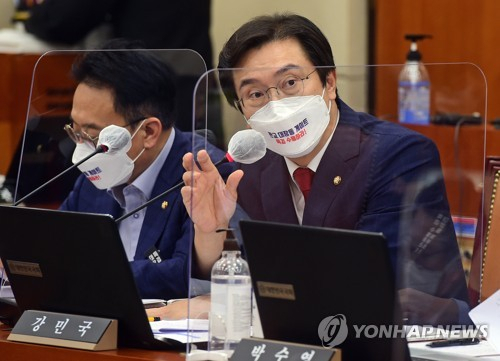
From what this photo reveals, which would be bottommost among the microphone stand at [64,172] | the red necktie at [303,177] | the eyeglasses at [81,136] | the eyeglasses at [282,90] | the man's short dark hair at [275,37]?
the microphone stand at [64,172]

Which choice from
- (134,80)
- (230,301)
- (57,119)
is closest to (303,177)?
(230,301)

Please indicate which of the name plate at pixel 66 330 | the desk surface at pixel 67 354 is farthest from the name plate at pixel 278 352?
the name plate at pixel 66 330

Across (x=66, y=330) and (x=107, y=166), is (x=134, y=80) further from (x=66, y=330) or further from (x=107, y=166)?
(x=66, y=330)

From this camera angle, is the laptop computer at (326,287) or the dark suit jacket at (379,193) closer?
the laptop computer at (326,287)

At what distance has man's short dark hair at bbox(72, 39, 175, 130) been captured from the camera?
Answer: 96.2 inches

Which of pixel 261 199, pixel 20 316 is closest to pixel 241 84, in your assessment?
pixel 261 199

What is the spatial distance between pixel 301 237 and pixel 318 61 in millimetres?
655

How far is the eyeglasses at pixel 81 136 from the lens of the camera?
2438 mm

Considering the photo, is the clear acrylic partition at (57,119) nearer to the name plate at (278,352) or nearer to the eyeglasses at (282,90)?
→ the eyeglasses at (282,90)

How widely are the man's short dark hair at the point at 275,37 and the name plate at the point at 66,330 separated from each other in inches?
23.6

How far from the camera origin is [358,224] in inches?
75.7

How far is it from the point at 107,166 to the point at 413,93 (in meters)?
0.74

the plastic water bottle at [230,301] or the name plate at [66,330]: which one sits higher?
the plastic water bottle at [230,301]

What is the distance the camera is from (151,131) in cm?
246
